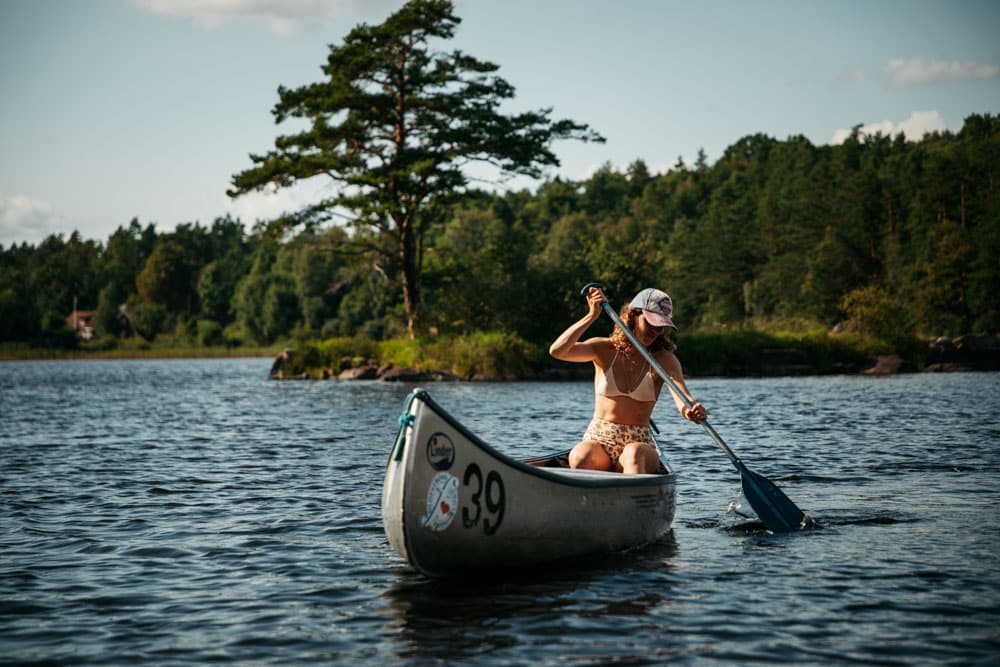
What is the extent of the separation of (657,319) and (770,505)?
2077 mm

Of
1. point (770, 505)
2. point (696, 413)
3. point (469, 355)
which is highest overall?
point (469, 355)

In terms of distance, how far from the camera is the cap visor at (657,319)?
766cm

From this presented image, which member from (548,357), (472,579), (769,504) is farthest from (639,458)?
(548,357)

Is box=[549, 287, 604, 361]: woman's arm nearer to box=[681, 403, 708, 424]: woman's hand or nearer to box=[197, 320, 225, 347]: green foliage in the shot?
box=[681, 403, 708, 424]: woman's hand

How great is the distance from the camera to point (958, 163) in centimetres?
6781

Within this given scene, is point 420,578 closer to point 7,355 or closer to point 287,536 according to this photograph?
point 287,536

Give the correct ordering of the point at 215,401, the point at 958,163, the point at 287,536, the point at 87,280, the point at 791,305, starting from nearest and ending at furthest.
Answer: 1. the point at 287,536
2. the point at 215,401
3. the point at 958,163
4. the point at 791,305
5. the point at 87,280

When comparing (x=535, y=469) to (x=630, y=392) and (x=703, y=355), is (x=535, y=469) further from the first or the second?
(x=703, y=355)

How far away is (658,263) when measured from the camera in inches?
2078

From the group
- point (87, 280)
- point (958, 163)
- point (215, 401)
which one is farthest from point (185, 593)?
point (87, 280)

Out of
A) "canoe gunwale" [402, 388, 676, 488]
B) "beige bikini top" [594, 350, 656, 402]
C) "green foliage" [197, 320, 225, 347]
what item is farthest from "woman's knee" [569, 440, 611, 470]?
"green foliage" [197, 320, 225, 347]

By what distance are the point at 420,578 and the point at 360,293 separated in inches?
3591

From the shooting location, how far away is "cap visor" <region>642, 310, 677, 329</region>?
7664mm

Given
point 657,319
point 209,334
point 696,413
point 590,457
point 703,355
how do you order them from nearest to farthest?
point 657,319, point 696,413, point 590,457, point 703,355, point 209,334
